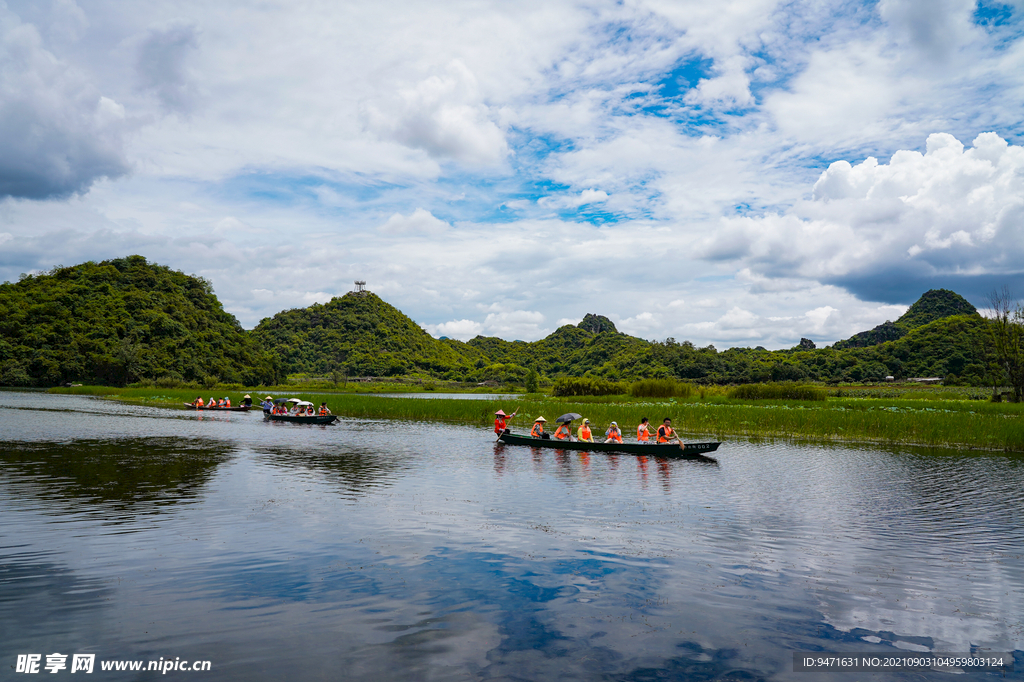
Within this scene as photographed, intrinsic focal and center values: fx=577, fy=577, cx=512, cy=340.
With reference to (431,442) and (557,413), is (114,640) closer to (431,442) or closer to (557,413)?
(431,442)

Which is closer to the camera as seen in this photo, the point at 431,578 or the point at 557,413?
the point at 431,578

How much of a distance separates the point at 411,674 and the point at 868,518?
12.5m

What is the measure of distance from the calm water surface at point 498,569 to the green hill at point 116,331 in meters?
78.7

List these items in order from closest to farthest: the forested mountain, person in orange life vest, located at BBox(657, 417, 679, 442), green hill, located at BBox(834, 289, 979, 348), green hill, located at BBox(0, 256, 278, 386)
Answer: person in orange life vest, located at BBox(657, 417, 679, 442) < the forested mountain < green hill, located at BBox(0, 256, 278, 386) < green hill, located at BBox(834, 289, 979, 348)

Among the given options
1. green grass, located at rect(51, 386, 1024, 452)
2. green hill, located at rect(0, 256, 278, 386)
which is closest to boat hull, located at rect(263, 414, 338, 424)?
green grass, located at rect(51, 386, 1024, 452)

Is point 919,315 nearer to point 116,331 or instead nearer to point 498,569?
point 498,569

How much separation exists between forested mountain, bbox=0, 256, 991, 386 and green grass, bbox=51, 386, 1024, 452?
3882cm

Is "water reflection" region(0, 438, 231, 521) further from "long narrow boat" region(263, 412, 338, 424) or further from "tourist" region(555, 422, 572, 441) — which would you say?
"tourist" region(555, 422, 572, 441)

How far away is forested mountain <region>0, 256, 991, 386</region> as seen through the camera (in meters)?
80.6

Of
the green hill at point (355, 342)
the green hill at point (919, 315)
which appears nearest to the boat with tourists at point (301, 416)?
the green hill at point (355, 342)

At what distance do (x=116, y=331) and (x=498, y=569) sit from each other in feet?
333

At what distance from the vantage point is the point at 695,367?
90.2 meters

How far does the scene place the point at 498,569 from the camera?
32.5ft

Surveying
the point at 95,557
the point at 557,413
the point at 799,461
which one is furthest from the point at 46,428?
the point at 799,461
